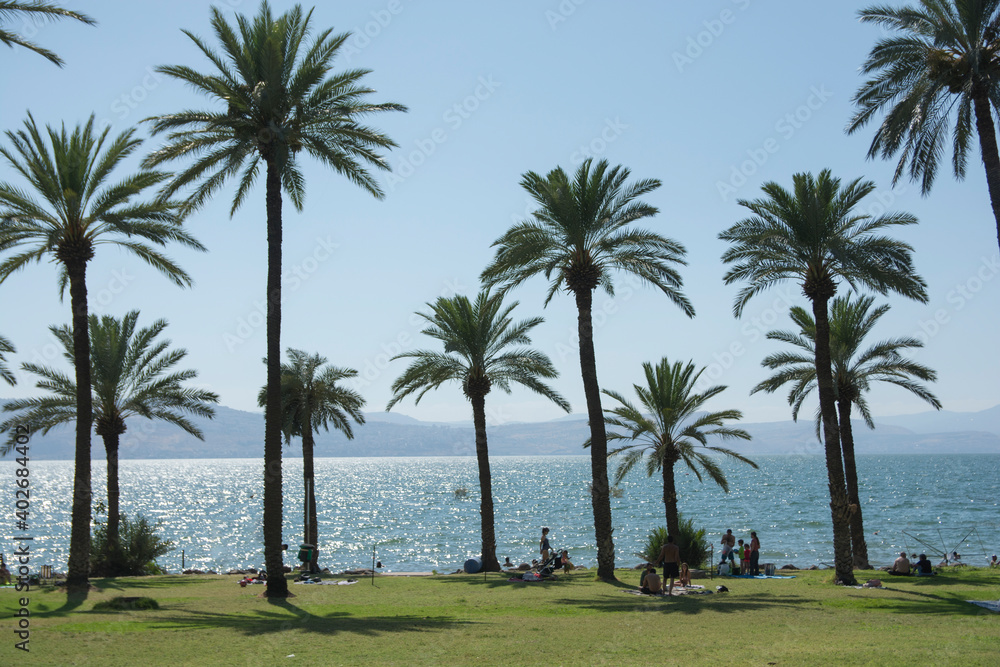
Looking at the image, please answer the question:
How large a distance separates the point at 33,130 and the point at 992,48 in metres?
23.8

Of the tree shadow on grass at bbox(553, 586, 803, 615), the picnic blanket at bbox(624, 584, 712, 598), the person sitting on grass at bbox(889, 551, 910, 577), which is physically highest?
the tree shadow on grass at bbox(553, 586, 803, 615)

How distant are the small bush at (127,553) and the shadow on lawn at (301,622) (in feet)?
49.2

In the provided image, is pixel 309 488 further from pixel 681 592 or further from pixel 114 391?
pixel 681 592

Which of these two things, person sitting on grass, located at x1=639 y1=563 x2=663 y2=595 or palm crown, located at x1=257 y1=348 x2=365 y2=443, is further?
palm crown, located at x1=257 y1=348 x2=365 y2=443

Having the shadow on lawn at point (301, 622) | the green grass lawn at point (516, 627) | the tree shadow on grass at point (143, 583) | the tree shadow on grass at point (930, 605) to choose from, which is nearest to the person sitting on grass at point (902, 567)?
the green grass lawn at point (516, 627)

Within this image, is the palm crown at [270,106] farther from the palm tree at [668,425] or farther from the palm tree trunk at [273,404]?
the palm tree at [668,425]

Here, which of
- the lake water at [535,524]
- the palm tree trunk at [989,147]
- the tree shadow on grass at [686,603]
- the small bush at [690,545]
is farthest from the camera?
the lake water at [535,524]

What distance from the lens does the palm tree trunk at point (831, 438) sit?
22.5m

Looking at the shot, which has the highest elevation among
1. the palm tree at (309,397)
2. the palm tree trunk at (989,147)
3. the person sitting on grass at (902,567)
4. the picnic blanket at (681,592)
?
the palm tree trunk at (989,147)

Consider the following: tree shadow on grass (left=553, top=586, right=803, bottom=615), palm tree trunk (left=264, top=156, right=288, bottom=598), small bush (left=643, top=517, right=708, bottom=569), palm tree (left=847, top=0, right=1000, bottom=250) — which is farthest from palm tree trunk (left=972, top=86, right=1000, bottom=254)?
palm tree trunk (left=264, top=156, right=288, bottom=598)

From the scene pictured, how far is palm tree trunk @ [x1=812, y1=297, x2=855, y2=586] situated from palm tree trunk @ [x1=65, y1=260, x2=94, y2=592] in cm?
2064

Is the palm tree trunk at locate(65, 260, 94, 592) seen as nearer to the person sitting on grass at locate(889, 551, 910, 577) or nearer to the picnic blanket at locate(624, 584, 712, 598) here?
the picnic blanket at locate(624, 584, 712, 598)

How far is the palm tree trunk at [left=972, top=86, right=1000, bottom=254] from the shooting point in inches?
711

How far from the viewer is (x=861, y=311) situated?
28.2 m
